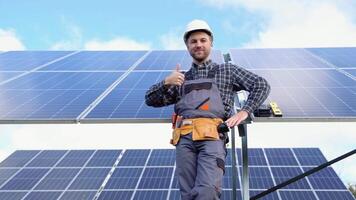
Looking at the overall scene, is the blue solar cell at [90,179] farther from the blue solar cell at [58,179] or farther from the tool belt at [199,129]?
the tool belt at [199,129]

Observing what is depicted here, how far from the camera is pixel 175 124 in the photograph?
13.1 feet

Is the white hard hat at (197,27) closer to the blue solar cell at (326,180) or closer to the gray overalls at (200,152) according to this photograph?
the gray overalls at (200,152)

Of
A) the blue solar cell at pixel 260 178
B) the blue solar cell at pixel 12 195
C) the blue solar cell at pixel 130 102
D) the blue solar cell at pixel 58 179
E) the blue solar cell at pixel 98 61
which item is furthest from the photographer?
the blue solar cell at pixel 58 179

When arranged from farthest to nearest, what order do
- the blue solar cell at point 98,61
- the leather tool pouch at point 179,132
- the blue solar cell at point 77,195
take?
the blue solar cell at point 77,195, the blue solar cell at point 98,61, the leather tool pouch at point 179,132

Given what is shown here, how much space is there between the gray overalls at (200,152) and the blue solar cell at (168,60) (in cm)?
343

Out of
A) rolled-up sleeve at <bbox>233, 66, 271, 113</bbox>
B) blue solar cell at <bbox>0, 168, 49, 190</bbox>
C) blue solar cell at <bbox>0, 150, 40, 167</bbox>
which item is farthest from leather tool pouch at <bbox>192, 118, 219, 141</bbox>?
blue solar cell at <bbox>0, 150, 40, 167</bbox>

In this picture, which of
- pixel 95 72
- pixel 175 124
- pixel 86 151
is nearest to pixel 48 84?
pixel 95 72

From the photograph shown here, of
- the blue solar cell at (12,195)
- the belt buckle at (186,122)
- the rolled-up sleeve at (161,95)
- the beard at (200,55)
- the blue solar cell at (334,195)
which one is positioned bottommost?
the blue solar cell at (12,195)

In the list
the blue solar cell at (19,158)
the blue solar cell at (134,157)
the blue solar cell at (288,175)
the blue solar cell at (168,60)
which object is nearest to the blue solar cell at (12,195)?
the blue solar cell at (19,158)

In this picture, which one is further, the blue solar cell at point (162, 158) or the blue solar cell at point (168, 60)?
the blue solar cell at point (162, 158)

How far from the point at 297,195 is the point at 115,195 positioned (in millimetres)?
4209

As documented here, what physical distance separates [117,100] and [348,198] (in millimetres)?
6109

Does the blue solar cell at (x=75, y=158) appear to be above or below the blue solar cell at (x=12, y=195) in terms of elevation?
above

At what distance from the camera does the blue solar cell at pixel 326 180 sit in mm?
9508
